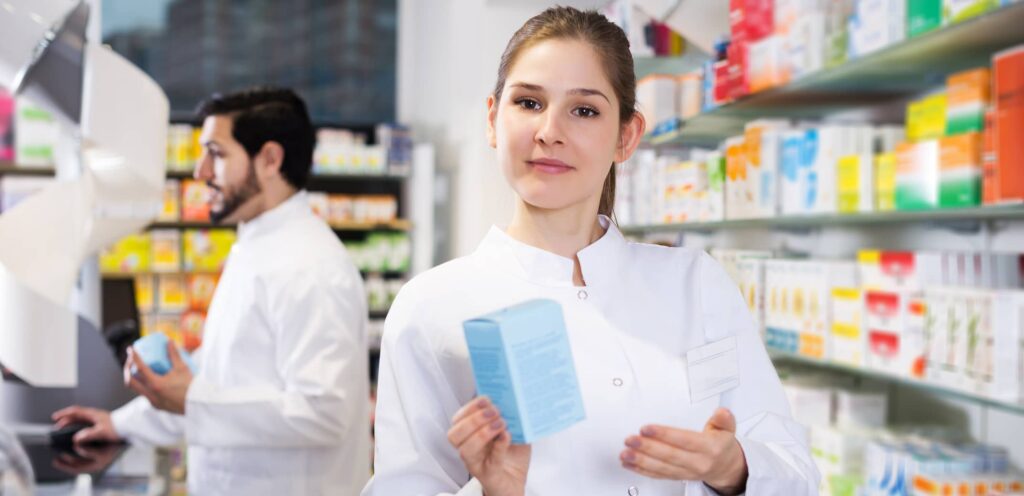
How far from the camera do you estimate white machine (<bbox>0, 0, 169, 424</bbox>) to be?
3.68 feet

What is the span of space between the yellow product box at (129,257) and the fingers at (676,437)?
21.0 feet

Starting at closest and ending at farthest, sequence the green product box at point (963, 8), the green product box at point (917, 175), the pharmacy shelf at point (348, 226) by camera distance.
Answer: the green product box at point (963, 8)
the green product box at point (917, 175)
the pharmacy shelf at point (348, 226)

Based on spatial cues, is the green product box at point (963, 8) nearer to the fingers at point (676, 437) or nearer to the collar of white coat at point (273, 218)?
the fingers at point (676, 437)

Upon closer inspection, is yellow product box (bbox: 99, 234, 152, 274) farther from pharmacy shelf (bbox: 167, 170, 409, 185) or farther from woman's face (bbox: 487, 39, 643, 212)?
woman's face (bbox: 487, 39, 643, 212)

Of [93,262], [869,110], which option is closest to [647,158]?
[869,110]

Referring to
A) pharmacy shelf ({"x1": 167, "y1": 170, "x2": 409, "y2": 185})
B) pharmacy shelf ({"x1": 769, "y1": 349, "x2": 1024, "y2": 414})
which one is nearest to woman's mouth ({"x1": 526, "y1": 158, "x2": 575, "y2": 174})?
pharmacy shelf ({"x1": 769, "y1": 349, "x2": 1024, "y2": 414})

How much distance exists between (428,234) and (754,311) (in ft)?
16.0

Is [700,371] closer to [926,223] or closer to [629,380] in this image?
[629,380]

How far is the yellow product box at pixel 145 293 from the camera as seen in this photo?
686 cm

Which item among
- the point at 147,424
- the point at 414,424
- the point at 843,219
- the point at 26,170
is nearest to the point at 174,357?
the point at 147,424

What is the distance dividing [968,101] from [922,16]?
0.22 m

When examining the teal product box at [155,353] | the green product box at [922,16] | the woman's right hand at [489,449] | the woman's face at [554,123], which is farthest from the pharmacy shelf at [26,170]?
the woman's right hand at [489,449]

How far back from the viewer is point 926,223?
2670 millimetres

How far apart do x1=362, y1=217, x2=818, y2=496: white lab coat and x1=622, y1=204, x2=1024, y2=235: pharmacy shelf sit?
95 cm
